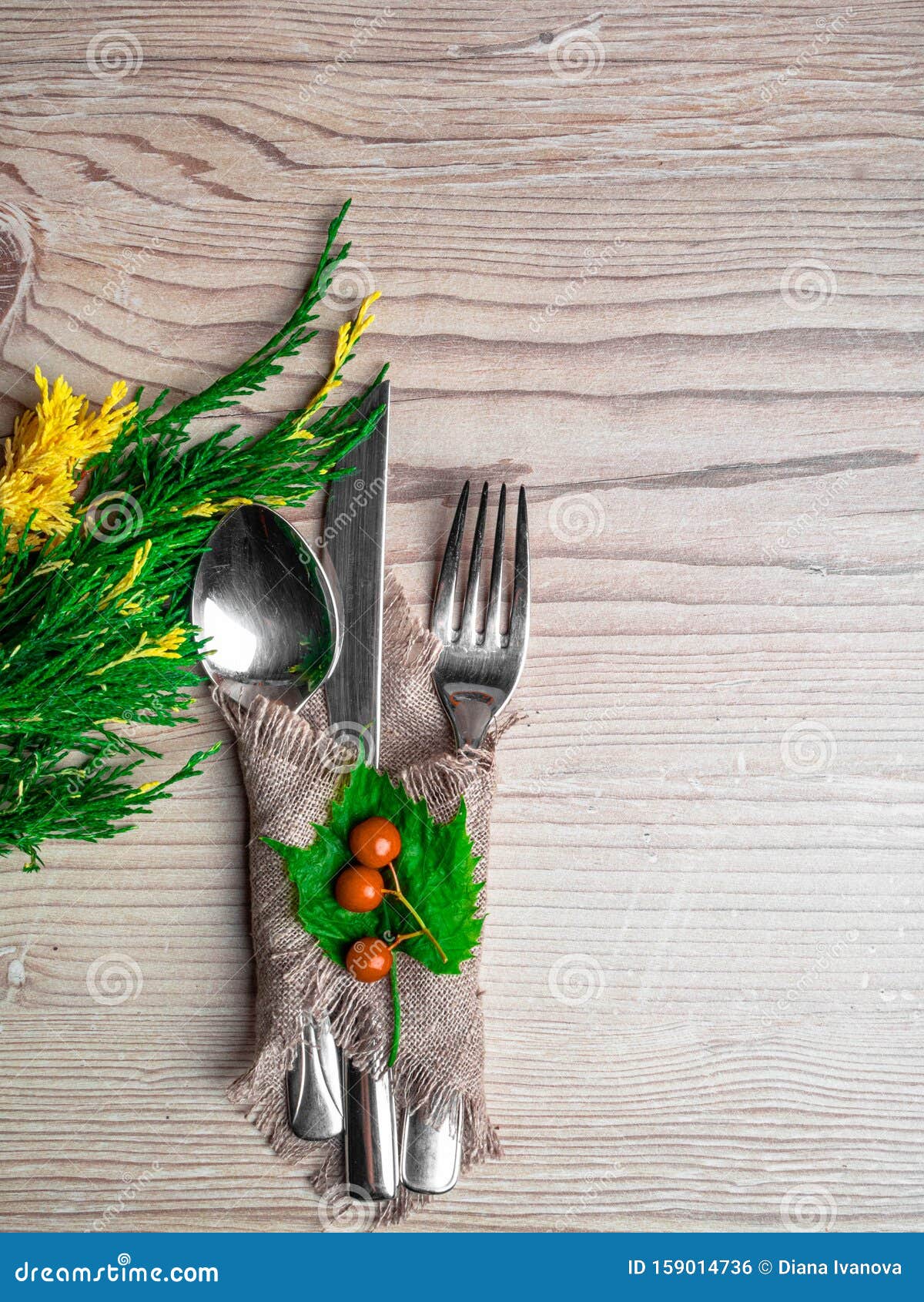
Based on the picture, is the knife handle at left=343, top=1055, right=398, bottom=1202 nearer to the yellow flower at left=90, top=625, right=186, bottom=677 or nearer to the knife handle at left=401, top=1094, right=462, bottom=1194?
the knife handle at left=401, top=1094, right=462, bottom=1194

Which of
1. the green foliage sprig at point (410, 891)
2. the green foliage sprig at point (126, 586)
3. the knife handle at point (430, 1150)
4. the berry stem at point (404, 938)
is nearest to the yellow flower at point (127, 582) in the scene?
the green foliage sprig at point (126, 586)

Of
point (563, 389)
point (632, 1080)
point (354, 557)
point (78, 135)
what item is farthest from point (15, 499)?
point (632, 1080)

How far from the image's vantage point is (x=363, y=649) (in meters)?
0.78

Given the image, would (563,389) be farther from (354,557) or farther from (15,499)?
(15,499)

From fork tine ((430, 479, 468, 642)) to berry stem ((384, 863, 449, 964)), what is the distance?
0.21 m

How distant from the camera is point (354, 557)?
2.59ft

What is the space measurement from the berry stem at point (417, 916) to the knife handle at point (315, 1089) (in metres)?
0.12

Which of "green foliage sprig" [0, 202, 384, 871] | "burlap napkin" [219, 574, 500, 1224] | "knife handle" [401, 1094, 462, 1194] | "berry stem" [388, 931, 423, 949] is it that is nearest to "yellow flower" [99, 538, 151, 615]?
"green foliage sprig" [0, 202, 384, 871]

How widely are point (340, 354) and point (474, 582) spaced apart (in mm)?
235

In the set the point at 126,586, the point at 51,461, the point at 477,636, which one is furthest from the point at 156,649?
the point at 477,636

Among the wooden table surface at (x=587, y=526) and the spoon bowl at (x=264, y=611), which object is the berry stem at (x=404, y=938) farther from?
the spoon bowl at (x=264, y=611)

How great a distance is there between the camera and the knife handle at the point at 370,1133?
0.74 meters

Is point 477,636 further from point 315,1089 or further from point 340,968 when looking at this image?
point 315,1089

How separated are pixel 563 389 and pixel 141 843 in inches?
22.4
